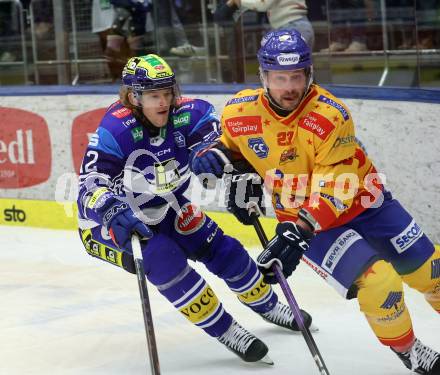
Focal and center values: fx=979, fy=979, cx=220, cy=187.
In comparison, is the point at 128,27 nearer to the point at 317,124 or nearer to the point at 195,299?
the point at 195,299

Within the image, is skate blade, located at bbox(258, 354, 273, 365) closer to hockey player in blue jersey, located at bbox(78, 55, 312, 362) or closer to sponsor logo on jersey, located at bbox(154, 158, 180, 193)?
hockey player in blue jersey, located at bbox(78, 55, 312, 362)

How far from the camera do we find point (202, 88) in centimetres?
618

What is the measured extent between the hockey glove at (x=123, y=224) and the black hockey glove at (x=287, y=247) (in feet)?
1.53

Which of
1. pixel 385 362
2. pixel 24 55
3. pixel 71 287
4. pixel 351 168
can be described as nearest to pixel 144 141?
pixel 351 168

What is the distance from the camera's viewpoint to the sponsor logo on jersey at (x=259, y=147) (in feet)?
11.5

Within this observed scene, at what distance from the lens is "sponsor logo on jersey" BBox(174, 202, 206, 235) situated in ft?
12.8

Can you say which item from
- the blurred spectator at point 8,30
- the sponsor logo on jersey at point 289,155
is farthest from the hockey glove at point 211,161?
the blurred spectator at point 8,30

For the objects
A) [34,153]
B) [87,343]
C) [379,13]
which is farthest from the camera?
[34,153]

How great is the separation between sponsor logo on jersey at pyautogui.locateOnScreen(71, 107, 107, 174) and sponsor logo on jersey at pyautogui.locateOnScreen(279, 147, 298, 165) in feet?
10.5

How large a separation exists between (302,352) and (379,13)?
235 cm

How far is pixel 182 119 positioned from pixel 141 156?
23 centimetres

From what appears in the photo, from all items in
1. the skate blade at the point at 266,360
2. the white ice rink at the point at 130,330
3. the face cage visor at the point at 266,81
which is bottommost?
the white ice rink at the point at 130,330

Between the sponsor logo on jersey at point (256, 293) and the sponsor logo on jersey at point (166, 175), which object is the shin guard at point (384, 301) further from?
the sponsor logo on jersey at point (166, 175)

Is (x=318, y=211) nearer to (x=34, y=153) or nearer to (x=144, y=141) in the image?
(x=144, y=141)
